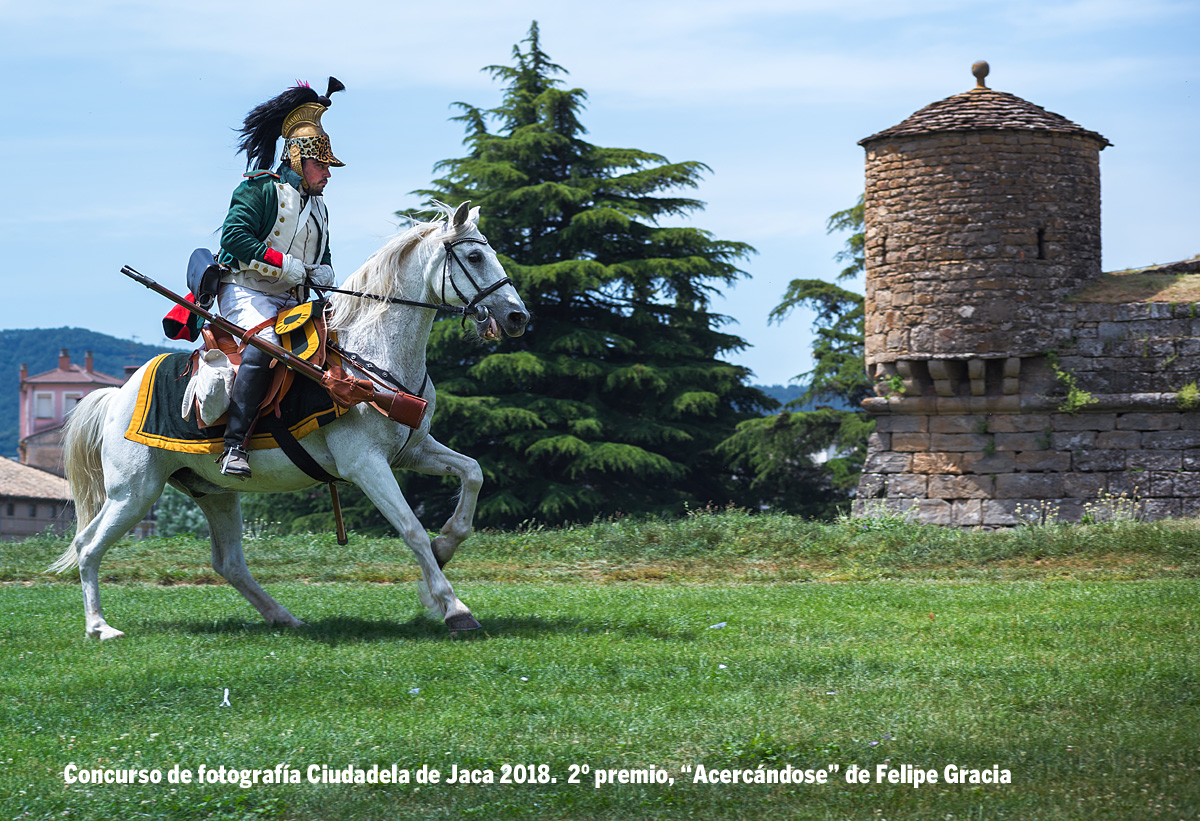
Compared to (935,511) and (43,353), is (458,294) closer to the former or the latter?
(935,511)

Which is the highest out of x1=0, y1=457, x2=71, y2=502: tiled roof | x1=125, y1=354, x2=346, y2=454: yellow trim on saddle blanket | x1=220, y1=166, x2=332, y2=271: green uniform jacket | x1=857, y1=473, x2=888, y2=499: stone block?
x1=220, y1=166, x2=332, y2=271: green uniform jacket

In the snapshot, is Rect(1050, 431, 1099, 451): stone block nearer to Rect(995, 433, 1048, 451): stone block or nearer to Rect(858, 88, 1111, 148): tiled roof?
Rect(995, 433, 1048, 451): stone block

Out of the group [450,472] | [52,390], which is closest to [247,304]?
[450,472]

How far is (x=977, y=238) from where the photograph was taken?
18422mm

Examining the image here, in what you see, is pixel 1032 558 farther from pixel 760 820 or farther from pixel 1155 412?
pixel 760 820

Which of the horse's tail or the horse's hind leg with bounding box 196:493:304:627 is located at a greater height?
the horse's tail

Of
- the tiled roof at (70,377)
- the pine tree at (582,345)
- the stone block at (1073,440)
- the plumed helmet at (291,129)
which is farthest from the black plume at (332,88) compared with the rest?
the tiled roof at (70,377)

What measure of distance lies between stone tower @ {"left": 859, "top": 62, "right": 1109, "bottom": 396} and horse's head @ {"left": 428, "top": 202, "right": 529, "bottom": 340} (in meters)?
11.8

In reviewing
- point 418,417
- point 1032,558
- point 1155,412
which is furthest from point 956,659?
point 1155,412

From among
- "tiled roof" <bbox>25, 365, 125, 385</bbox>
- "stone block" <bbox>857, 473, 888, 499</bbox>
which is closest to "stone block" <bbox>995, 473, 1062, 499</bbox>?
"stone block" <bbox>857, 473, 888, 499</bbox>

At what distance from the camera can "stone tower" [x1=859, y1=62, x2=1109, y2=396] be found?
18.3m

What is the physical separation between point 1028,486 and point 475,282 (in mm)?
12807

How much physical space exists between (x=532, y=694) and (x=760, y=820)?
1.95 meters

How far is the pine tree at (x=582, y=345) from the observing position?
27.5m
